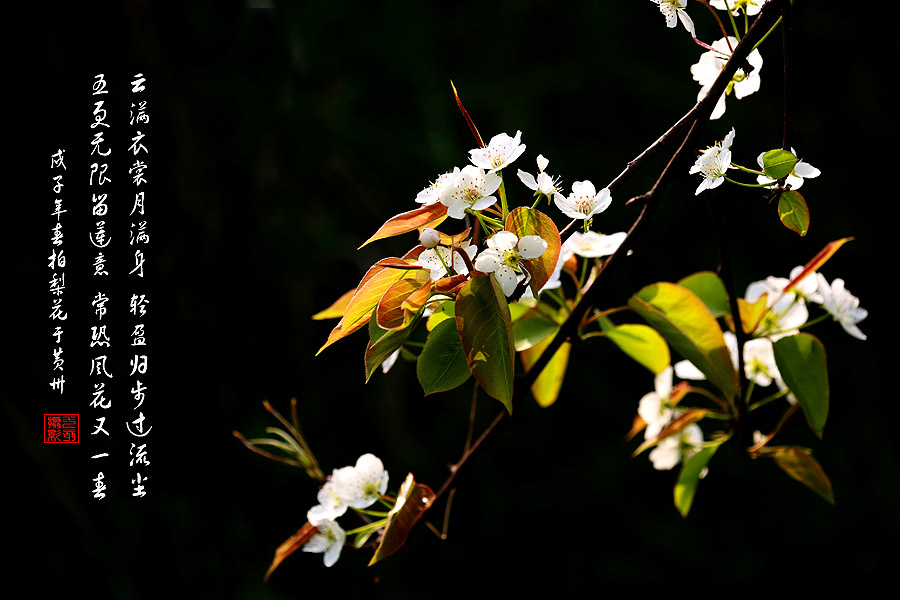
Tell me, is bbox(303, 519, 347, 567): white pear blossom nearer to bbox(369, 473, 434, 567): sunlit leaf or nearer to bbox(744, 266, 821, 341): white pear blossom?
bbox(369, 473, 434, 567): sunlit leaf

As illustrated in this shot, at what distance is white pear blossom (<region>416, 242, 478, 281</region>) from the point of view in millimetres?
377

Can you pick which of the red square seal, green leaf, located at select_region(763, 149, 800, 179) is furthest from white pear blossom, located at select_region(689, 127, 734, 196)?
the red square seal

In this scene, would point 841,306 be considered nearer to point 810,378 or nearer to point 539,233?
point 810,378

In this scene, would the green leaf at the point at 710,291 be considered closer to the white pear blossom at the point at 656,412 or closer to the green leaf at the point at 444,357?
the white pear blossom at the point at 656,412

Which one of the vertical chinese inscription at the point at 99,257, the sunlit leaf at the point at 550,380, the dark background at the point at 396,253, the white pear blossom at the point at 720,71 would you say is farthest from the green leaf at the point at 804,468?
the vertical chinese inscription at the point at 99,257

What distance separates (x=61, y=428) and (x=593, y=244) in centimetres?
106

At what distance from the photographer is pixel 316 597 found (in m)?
1.46

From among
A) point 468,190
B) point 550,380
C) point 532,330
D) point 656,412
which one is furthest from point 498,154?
point 656,412

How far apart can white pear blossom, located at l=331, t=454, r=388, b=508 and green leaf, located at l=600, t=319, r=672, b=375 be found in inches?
7.4

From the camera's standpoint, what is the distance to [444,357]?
389 millimetres

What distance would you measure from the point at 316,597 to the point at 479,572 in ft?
1.05

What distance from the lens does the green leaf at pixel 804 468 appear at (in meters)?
0.55

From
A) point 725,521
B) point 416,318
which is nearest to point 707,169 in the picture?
point 416,318

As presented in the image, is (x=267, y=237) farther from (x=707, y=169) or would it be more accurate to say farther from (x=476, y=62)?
(x=707, y=169)
